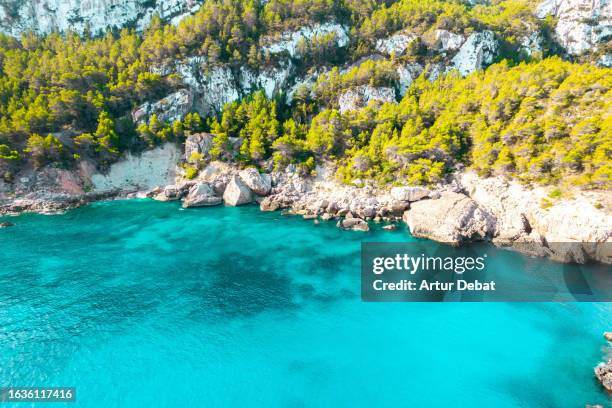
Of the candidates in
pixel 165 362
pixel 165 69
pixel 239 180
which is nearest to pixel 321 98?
pixel 239 180

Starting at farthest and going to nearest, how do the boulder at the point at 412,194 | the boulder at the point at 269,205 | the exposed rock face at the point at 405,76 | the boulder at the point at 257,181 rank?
the exposed rock face at the point at 405,76, the boulder at the point at 257,181, the boulder at the point at 269,205, the boulder at the point at 412,194

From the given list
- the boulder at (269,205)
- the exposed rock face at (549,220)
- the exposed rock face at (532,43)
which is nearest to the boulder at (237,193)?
the boulder at (269,205)

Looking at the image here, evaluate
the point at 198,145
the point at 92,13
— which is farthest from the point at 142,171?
the point at 92,13

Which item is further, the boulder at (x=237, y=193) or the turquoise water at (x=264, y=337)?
the boulder at (x=237, y=193)

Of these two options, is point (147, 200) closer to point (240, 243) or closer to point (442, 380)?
point (240, 243)

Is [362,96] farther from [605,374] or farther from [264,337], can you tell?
[605,374]

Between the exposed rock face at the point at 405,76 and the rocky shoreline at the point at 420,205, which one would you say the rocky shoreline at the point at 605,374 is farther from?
the exposed rock face at the point at 405,76

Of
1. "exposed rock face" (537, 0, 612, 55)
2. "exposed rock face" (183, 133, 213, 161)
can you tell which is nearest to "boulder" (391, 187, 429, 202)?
"exposed rock face" (183, 133, 213, 161)
